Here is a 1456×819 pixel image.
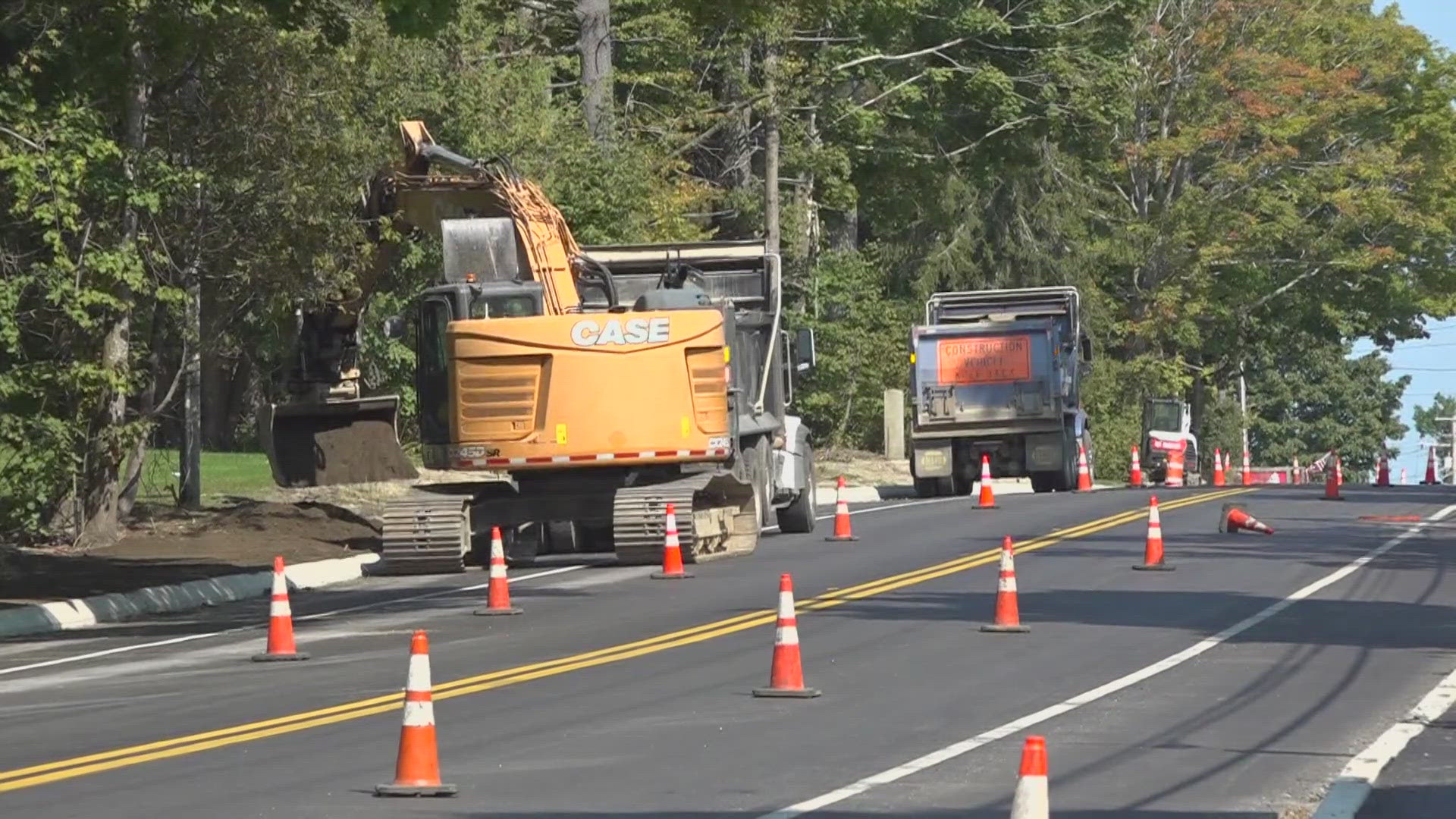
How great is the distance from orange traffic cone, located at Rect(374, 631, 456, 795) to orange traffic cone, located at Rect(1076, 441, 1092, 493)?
111 feet

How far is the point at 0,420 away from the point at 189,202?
3403 millimetres

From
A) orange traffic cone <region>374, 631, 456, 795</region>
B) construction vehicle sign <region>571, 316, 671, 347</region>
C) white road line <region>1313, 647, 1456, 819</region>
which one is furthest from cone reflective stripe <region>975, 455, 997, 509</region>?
orange traffic cone <region>374, 631, 456, 795</region>

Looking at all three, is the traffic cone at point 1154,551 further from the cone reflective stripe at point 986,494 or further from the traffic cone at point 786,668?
the cone reflective stripe at point 986,494

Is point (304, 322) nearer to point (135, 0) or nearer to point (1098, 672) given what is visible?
point (135, 0)

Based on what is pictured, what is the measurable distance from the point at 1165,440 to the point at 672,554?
3638cm

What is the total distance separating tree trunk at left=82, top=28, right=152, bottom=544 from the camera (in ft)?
84.4

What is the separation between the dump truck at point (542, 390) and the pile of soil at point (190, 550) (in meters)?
2.14

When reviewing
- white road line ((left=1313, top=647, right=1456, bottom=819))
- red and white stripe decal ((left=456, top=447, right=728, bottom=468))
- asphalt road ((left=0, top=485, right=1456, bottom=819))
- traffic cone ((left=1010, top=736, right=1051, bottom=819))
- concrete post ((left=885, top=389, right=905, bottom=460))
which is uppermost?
concrete post ((left=885, top=389, right=905, bottom=460))

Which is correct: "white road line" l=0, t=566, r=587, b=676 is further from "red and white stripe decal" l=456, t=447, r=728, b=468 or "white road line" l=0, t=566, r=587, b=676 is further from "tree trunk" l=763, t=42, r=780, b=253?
"tree trunk" l=763, t=42, r=780, b=253

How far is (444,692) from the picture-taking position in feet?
49.0

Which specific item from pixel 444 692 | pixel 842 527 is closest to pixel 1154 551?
pixel 842 527

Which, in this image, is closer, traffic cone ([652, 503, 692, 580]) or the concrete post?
traffic cone ([652, 503, 692, 580])

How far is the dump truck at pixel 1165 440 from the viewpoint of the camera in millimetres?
58250

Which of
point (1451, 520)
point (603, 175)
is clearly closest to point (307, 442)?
point (603, 175)
